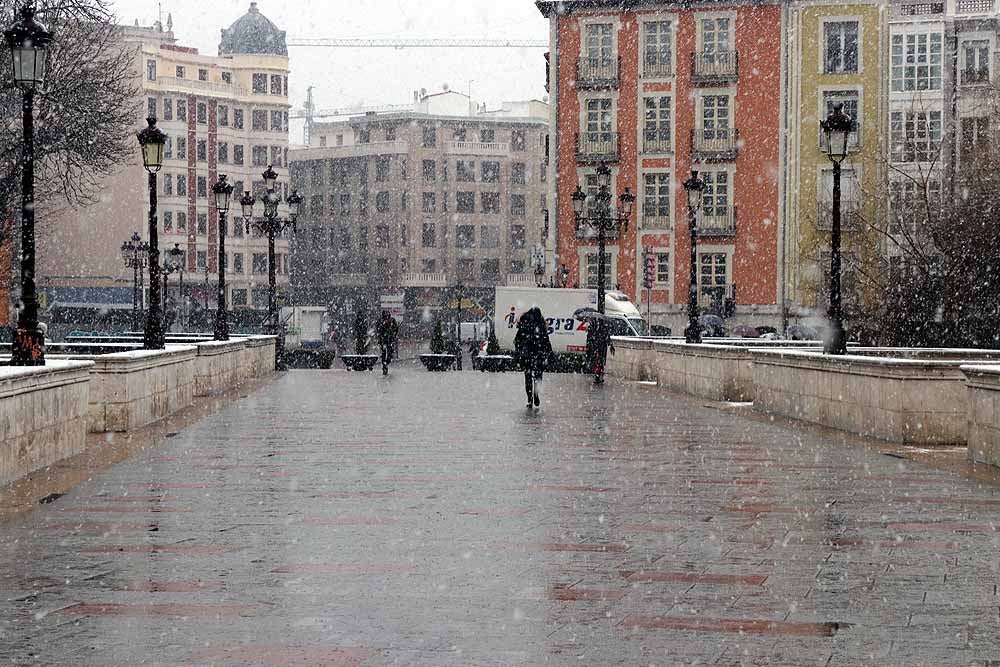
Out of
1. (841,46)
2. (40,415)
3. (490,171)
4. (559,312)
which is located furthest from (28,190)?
(490,171)

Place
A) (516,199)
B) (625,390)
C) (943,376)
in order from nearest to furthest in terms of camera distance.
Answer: (943,376) < (625,390) < (516,199)

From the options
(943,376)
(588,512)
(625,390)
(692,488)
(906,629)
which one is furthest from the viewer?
(625,390)

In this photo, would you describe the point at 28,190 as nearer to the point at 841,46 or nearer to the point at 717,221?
the point at 717,221

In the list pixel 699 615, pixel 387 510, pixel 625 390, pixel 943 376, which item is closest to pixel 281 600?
pixel 699 615

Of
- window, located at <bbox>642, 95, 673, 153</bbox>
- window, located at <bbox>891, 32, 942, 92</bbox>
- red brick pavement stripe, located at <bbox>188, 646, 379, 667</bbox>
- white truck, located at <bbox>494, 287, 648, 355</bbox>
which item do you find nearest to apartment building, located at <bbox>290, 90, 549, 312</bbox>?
window, located at <bbox>642, 95, 673, 153</bbox>

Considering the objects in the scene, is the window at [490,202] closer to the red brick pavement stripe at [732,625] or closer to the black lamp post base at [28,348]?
the black lamp post base at [28,348]

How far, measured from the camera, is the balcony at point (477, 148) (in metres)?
113

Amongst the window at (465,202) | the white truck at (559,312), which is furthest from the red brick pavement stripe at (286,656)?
the window at (465,202)

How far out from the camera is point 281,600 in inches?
324

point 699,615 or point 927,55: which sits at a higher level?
point 927,55

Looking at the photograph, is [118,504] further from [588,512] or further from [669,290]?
[669,290]

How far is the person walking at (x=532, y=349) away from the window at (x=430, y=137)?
285 feet

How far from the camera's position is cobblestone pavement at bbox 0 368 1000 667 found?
712cm

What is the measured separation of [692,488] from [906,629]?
20.5 feet
